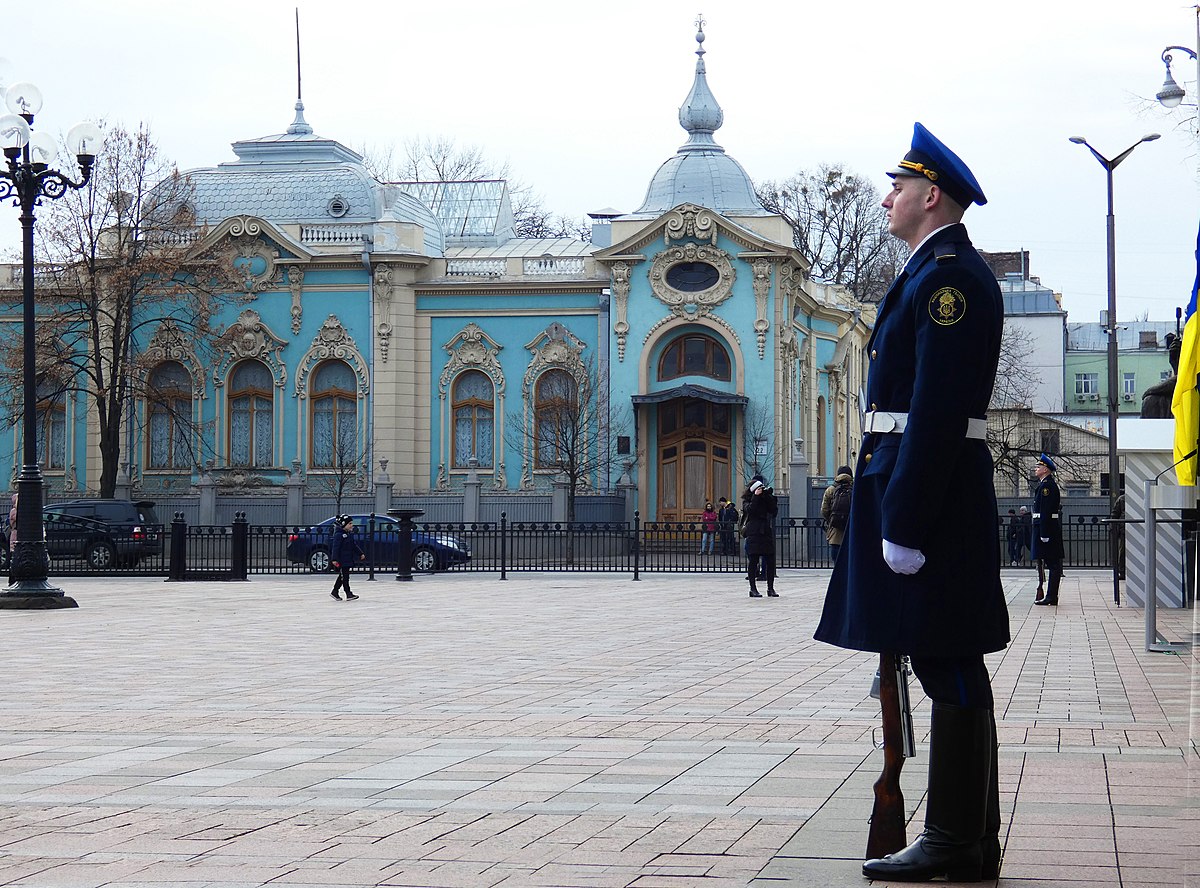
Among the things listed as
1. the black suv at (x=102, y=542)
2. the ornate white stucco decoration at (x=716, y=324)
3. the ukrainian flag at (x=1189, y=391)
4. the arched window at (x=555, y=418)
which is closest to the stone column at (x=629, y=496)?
the arched window at (x=555, y=418)

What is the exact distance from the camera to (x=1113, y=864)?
16.9ft

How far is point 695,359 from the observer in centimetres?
4581

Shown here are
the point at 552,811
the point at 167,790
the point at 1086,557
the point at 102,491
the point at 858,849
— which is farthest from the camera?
the point at 102,491

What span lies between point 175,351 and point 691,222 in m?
15.8

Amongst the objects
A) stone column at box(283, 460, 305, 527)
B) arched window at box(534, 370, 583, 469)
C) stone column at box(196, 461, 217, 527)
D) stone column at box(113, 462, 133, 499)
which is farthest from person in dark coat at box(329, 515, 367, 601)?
stone column at box(113, 462, 133, 499)

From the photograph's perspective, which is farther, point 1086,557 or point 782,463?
point 782,463

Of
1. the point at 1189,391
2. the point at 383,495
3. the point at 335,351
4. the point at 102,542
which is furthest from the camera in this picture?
the point at 335,351

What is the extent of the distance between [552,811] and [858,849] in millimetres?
1310

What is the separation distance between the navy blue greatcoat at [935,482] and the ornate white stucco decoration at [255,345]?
42902mm

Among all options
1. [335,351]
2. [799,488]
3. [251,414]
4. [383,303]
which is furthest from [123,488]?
[799,488]

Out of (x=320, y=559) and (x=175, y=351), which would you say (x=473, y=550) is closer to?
(x=320, y=559)

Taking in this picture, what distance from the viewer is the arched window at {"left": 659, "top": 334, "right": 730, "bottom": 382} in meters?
45.6

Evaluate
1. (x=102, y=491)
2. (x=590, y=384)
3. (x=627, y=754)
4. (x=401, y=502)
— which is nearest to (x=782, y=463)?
(x=590, y=384)

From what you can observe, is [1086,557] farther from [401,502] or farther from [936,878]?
[936,878]
